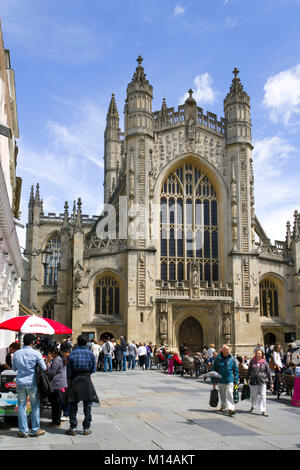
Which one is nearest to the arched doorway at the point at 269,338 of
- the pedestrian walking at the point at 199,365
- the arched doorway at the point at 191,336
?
the arched doorway at the point at 191,336

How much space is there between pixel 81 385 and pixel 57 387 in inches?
39.4

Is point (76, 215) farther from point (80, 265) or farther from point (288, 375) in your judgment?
point (288, 375)

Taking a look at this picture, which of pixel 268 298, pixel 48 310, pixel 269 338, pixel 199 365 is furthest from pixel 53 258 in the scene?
pixel 199 365

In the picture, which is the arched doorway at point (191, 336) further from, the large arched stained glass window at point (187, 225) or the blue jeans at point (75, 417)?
the blue jeans at point (75, 417)

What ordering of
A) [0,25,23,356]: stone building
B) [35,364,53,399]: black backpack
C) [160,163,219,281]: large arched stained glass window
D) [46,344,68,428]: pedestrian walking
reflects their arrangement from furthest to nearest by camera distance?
[160,163,219,281]: large arched stained glass window < [0,25,23,356]: stone building < [46,344,68,428]: pedestrian walking < [35,364,53,399]: black backpack

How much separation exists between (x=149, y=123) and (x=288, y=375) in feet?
75.0

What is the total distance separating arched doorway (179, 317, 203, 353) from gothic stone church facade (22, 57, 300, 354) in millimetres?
66

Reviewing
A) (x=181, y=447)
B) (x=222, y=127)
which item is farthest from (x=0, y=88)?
(x=222, y=127)

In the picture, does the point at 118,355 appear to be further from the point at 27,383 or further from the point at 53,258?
the point at 53,258

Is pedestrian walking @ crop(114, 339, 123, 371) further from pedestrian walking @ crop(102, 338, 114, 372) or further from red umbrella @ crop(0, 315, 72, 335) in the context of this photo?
red umbrella @ crop(0, 315, 72, 335)

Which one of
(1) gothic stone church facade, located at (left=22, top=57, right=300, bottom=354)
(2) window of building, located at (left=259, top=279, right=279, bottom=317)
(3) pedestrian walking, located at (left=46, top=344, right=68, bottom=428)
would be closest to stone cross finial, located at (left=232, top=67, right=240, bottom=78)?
(1) gothic stone church facade, located at (left=22, top=57, right=300, bottom=354)

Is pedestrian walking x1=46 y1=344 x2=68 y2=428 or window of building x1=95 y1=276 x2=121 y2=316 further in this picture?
window of building x1=95 y1=276 x2=121 y2=316

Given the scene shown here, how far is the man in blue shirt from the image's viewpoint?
7648 mm

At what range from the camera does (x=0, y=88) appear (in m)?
14.5
